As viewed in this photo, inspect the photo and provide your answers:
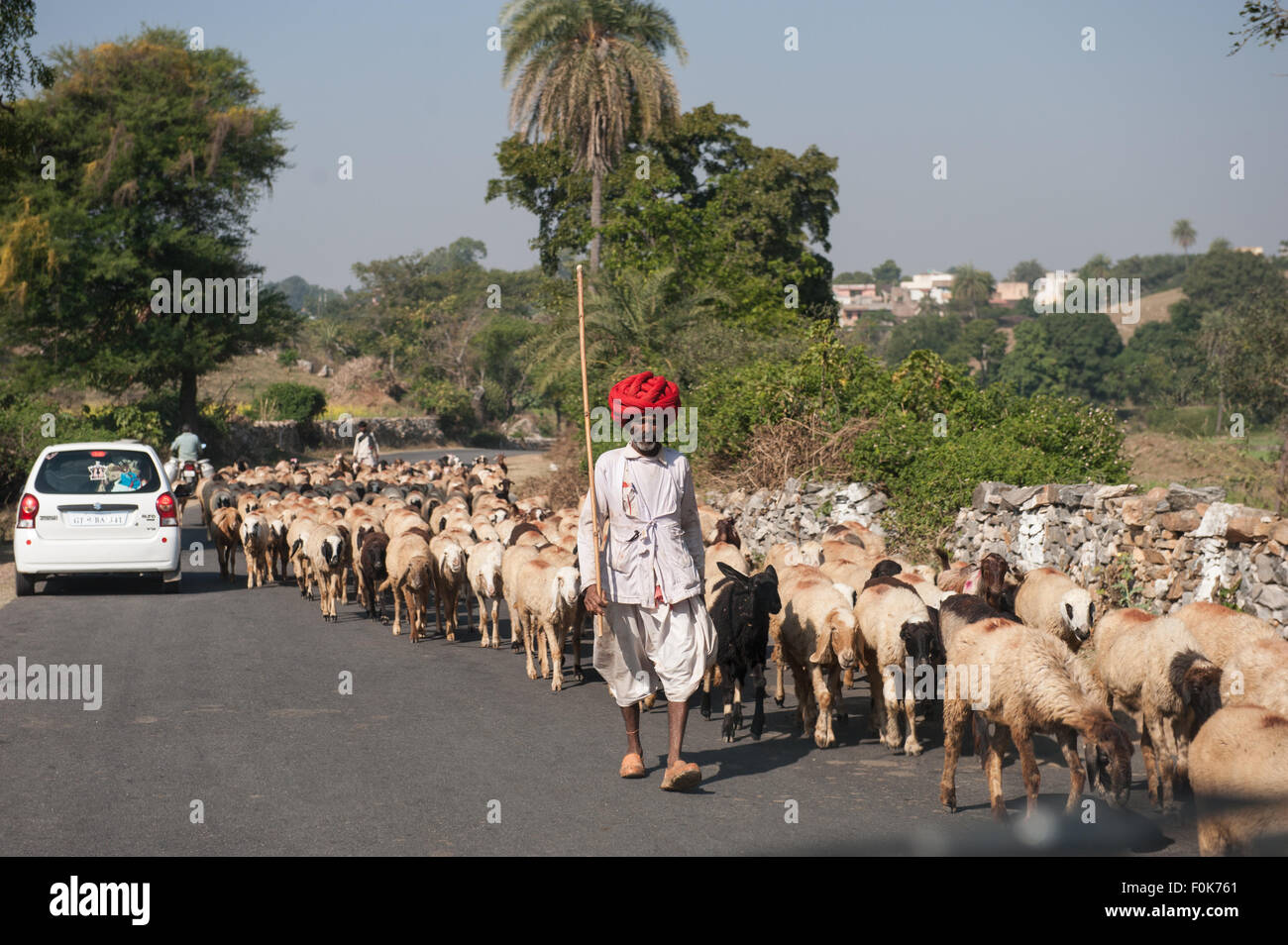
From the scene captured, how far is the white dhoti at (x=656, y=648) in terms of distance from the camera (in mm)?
7180

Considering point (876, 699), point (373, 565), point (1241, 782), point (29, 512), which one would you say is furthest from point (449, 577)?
point (1241, 782)

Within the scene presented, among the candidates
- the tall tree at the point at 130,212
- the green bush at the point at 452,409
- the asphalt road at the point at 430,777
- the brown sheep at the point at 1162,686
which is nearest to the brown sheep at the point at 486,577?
the asphalt road at the point at 430,777

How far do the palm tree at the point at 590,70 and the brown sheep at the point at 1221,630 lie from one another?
28.9m

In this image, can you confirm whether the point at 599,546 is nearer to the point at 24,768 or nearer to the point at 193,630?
the point at 24,768

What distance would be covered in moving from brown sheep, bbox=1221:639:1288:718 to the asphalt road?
0.82m

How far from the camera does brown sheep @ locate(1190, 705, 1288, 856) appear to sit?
511 centimetres

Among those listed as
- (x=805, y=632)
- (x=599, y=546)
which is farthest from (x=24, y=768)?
(x=805, y=632)

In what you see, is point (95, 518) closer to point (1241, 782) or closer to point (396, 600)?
point (396, 600)

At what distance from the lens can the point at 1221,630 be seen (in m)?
7.69

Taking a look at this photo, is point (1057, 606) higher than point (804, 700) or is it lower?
higher

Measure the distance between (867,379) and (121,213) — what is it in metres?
27.7

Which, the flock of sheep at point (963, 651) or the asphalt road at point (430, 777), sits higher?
the flock of sheep at point (963, 651)

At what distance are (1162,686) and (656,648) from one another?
291 centimetres

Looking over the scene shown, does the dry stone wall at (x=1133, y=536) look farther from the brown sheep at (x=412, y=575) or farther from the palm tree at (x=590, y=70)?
the palm tree at (x=590, y=70)
